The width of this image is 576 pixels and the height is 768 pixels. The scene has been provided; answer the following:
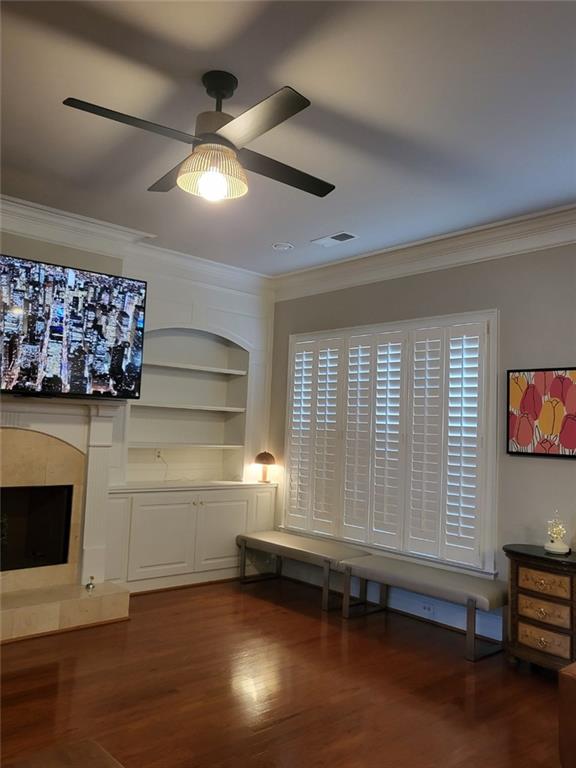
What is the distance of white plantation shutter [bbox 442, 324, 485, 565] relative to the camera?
14.6 feet

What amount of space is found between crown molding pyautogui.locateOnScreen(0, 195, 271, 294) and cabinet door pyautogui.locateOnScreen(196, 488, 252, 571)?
2132 millimetres

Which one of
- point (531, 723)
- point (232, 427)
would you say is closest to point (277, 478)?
point (232, 427)

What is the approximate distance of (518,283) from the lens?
4398 mm

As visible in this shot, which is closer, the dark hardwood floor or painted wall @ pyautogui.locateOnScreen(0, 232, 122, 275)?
the dark hardwood floor

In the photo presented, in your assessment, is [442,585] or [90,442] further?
[90,442]

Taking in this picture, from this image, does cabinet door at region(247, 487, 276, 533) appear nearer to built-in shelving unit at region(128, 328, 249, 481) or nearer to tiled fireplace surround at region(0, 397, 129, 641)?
built-in shelving unit at region(128, 328, 249, 481)

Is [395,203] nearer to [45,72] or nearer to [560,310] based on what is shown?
[560,310]

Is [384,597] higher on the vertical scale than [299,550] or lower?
lower

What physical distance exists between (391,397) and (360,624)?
1.88m

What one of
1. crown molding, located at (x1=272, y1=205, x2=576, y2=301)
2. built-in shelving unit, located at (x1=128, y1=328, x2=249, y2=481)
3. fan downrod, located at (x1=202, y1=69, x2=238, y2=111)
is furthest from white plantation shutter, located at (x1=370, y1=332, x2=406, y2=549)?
fan downrod, located at (x1=202, y1=69, x2=238, y2=111)

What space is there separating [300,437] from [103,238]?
8.60 feet

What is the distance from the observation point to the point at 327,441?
5.62 metres

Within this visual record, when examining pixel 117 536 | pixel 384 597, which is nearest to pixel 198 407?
pixel 117 536

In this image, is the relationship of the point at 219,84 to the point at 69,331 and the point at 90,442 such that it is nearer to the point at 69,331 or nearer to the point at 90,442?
the point at 69,331
